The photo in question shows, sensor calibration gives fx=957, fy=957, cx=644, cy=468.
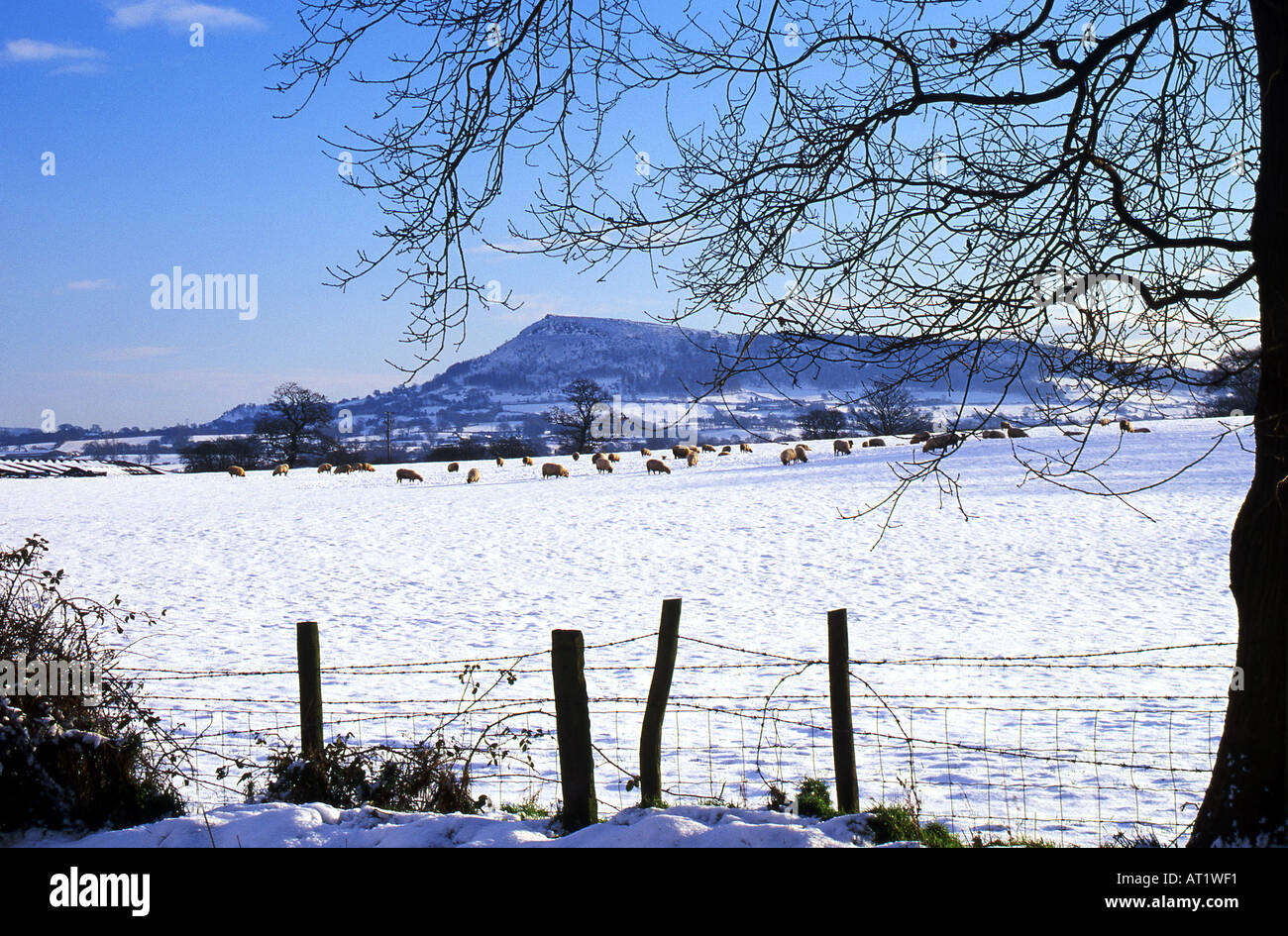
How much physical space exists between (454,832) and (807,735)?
12.1ft

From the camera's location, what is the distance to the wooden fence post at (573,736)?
506cm

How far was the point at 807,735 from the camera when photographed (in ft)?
25.0

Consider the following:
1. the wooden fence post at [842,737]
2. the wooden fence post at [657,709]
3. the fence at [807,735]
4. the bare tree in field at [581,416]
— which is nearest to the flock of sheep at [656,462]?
the bare tree in field at [581,416]

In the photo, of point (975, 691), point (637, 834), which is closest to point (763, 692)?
point (975, 691)

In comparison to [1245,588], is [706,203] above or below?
above

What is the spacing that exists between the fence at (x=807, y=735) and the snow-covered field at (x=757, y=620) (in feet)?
0.13

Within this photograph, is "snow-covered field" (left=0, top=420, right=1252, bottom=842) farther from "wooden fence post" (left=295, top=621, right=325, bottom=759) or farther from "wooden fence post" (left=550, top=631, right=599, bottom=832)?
"wooden fence post" (left=550, top=631, right=599, bottom=832)

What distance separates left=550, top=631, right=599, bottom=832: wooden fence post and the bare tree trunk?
2.89 meters

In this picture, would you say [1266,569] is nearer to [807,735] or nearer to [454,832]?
[454,832]

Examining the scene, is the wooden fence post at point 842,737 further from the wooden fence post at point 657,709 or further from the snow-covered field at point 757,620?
the wooden fence post at point 657,709

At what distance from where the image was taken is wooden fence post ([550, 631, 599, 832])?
5.06 metres
